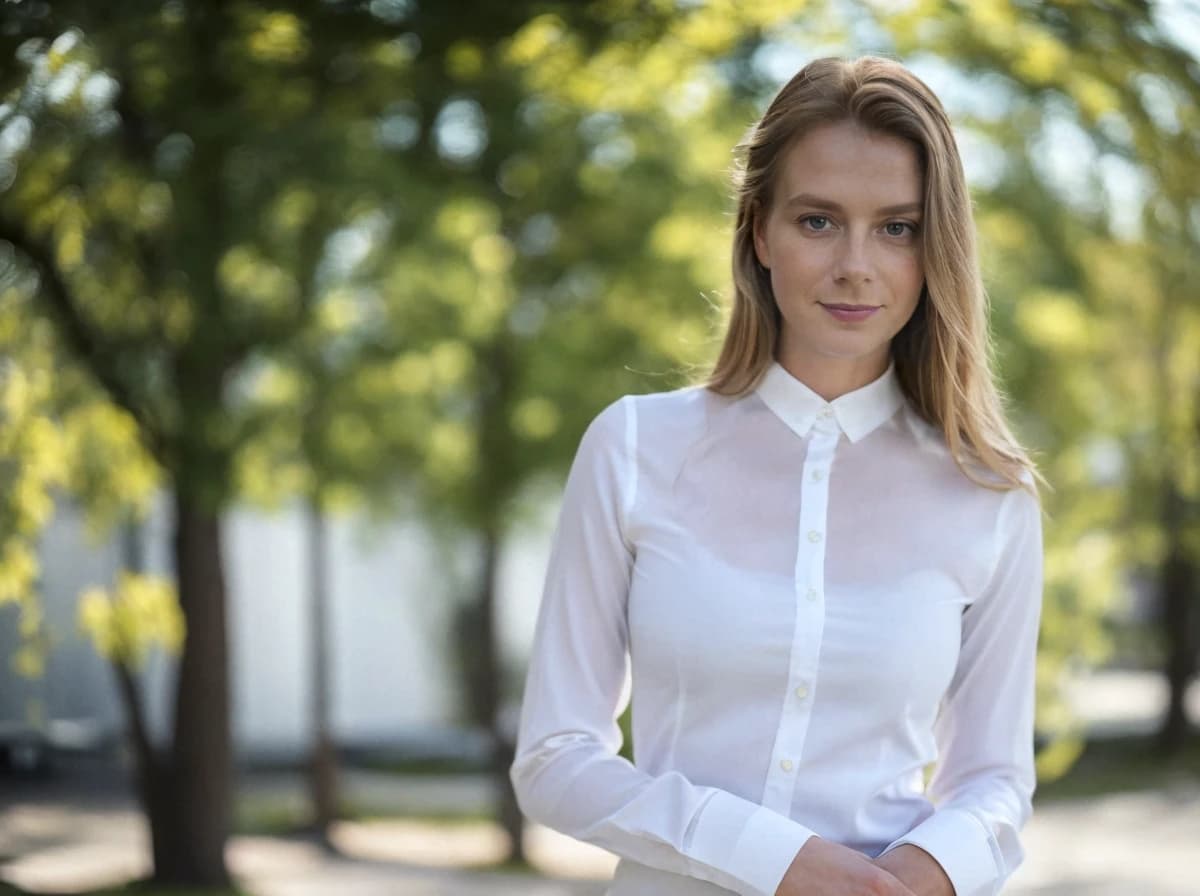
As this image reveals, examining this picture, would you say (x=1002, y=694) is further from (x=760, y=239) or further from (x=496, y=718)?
(x=496, y=718)

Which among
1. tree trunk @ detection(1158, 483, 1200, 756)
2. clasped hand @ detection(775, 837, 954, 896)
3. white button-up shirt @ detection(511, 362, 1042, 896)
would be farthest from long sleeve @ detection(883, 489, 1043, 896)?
tree trunk @ detection(1158, 483, 1200, 756)

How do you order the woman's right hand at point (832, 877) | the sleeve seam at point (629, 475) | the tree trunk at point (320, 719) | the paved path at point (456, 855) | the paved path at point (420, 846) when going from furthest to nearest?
the tree trunk at point (320, 719) → the paved path at point (420, 846) → the paved path at point (456, 855) → the sleeve seam at point (629, 475) → the woman's right hand at point (832, 877)

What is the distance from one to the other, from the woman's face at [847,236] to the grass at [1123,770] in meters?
11.9

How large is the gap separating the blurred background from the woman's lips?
330mm

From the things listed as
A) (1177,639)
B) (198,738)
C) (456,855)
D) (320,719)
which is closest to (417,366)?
(198,738)

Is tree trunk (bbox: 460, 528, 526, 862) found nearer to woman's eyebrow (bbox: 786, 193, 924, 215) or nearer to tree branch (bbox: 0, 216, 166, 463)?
tree branch (bbox: 0, 216, 166, 463)

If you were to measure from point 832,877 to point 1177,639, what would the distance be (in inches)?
494

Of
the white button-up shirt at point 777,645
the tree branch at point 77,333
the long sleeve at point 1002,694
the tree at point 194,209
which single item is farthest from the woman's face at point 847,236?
the tree branch at point 77,333

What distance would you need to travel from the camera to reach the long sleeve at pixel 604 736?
1.32 m

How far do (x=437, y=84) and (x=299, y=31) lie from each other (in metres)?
0.89

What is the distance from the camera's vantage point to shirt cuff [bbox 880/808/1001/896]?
1.37 m

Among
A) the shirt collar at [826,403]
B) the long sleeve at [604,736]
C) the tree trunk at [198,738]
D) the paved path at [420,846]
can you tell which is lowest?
the paved path at [420,846]

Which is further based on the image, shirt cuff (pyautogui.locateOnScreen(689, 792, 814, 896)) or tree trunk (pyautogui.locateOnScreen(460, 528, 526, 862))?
tree trunk (pyautogui.locateOnScreen(460, 528, 526, 862))

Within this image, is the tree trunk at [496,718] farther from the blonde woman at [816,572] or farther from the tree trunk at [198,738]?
the blonde woman at [816,572]
